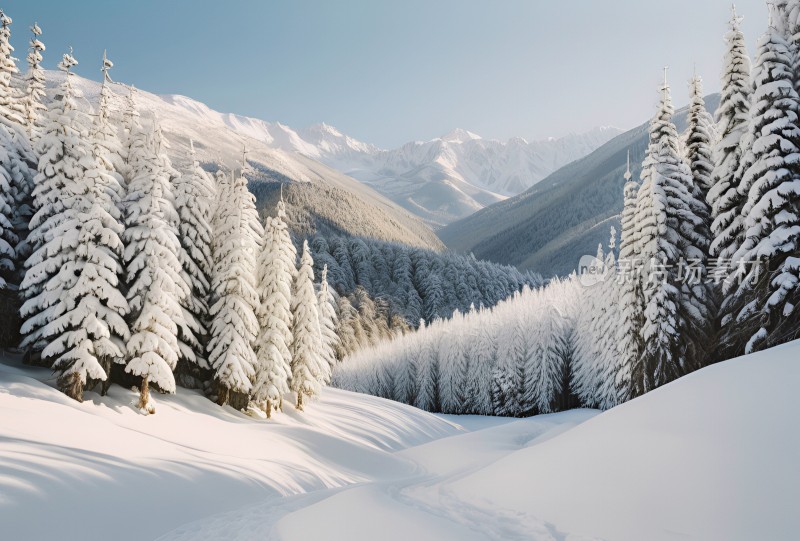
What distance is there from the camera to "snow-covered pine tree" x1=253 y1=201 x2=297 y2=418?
2978 cm

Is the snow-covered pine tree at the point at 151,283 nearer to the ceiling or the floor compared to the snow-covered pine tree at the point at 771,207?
nearer to the floor

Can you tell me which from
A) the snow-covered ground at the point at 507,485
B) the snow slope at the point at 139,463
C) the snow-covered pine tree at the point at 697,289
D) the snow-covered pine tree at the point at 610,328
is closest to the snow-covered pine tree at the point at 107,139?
the snow slope at the point at 139,463

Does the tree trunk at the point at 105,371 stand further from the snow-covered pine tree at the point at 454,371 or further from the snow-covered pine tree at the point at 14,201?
the snow-covered pine tree at the point at 454,371

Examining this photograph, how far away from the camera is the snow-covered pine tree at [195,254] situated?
2772cm

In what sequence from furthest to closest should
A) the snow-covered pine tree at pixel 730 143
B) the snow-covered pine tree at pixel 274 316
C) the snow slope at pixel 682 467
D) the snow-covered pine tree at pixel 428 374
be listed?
1. the snow-covered pine tree at pixel 428 374
2. the snow-covered pine tree at pixel 274 316
3. the snow-covered pine tree at pixel 730 143
4. the snow slope at pixel 682 467

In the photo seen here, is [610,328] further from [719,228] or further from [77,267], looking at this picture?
[77,267]

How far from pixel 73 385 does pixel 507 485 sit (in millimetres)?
19418

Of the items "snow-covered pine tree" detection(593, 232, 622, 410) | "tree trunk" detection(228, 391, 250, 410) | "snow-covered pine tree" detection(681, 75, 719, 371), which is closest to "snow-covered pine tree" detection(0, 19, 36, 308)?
"tree trunk" detection(228, 391, 250, 410)

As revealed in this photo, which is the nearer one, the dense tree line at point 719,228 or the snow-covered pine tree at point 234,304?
the dense tree line at point 719,228

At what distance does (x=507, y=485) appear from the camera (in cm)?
903

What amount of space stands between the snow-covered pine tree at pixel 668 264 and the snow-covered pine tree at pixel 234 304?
66.9 feet

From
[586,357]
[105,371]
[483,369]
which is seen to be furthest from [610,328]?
[483,369]

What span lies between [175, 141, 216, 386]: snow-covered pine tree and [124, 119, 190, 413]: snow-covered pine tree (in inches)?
81.5

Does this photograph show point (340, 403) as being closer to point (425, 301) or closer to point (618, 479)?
point (618, 479)
